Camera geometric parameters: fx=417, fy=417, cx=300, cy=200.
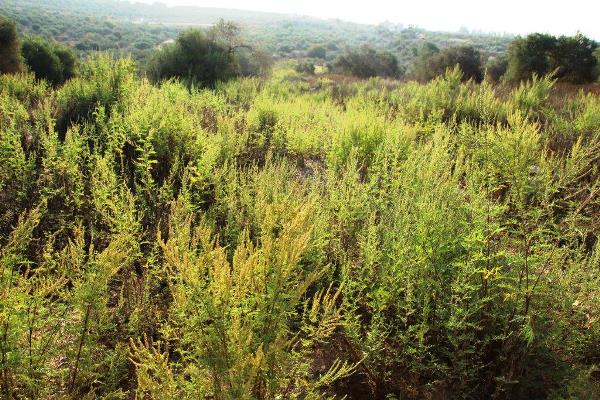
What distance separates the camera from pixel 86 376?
2.28 m

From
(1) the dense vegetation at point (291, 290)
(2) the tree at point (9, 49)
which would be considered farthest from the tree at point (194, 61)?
(1) the dense vegetation at point (291, 290)

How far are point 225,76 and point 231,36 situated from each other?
5.92 metres

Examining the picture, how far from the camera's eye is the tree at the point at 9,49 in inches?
643

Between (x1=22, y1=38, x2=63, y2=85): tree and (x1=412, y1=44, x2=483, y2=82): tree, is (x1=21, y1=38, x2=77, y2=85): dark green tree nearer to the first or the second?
(x1=22, y1=38, x2=63, y2=85): tree

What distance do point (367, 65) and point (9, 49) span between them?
2578cm

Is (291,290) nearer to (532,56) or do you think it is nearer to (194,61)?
(194,61)

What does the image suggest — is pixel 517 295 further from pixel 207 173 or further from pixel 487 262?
pixel 207 173

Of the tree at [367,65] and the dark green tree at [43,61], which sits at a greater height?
the tree at [367,65]

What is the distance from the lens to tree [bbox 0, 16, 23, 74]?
16.3 metres

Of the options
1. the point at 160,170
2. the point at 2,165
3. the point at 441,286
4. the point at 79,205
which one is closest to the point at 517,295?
the point at 441,286

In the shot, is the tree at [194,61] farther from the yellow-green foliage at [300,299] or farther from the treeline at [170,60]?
the yellow-green foliage at [300,299]

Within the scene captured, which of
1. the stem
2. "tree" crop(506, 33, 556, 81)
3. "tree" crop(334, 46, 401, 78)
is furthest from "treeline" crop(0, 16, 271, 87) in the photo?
the stem

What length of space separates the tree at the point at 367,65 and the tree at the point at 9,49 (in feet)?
71.7

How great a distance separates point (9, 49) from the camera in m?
16.7
